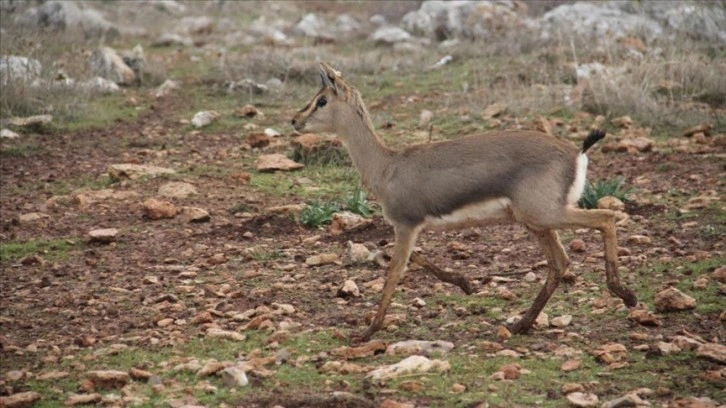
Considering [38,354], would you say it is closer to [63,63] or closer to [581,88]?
[581,88]

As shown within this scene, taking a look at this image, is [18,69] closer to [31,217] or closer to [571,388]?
[31,217]

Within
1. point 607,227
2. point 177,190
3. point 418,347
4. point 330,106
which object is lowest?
point 177,190

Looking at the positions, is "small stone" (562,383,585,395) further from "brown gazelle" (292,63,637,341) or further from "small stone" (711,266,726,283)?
"small stone" (711,266,726,283)

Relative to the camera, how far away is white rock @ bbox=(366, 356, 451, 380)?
5.65 m

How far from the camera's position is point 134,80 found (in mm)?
16781

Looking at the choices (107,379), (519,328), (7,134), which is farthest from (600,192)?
(7,134)

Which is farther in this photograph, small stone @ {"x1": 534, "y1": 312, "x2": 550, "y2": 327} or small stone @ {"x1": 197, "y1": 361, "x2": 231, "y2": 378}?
small stone @ {"x1": 534, "y1": 312, "x2": 550, "y2": 327}

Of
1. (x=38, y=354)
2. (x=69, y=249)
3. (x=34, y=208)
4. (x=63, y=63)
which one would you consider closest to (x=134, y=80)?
(x=63, y=63)

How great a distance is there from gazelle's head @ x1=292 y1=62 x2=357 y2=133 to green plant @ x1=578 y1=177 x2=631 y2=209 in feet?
9.16

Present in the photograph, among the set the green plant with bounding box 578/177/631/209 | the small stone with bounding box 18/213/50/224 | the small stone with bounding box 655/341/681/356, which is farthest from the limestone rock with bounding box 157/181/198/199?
the small stone with bounding box 655/341/681/356

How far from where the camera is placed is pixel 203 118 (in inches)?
542

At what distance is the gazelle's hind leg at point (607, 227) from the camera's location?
6.35 m

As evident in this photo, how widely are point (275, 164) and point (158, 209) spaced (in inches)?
73.8

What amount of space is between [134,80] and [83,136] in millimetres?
3649
